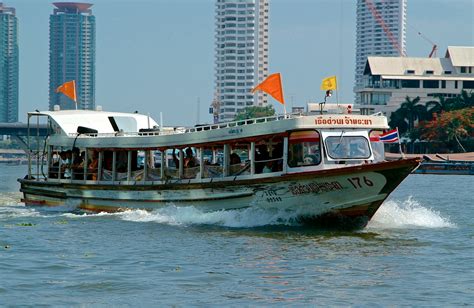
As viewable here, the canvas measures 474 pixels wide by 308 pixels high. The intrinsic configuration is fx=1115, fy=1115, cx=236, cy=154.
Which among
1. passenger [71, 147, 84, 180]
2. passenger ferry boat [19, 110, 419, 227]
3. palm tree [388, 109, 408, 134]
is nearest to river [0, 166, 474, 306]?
passenger ferry boat [19, 110, 419, 227]

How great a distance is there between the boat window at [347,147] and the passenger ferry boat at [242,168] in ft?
0.08

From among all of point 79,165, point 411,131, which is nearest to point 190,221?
point 79,165

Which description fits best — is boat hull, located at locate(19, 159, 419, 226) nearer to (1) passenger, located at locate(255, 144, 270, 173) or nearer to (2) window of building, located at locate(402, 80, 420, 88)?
(1) passenger, located at locate(255, 144, 270, 173)

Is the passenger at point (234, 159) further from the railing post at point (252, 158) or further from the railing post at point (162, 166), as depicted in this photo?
the railing post at point (162, 166)

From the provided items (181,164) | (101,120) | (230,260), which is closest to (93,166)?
(101,120)

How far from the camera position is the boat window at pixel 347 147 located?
84.3 ft

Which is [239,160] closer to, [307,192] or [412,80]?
[307,192]

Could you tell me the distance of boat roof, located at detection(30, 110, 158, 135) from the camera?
35.3 metres

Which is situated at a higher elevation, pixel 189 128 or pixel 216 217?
pixel 189 128

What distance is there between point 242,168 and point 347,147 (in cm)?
310

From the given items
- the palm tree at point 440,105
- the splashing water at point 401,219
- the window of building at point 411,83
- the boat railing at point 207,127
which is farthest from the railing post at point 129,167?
the window of building at point 411,83

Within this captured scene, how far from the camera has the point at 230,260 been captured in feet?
72.3

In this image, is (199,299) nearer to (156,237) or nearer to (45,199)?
(156,237)

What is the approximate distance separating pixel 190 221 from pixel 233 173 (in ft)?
5.57
